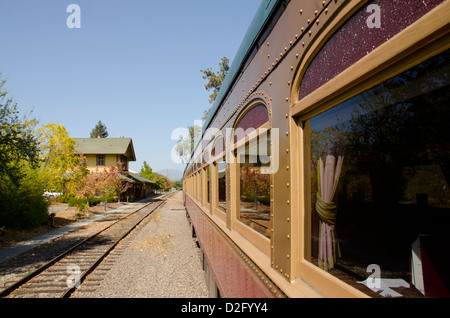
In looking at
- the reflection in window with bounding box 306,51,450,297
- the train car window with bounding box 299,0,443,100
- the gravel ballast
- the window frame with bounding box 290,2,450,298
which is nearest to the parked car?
the gravel ballast

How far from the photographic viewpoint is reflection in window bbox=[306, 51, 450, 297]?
1326 mm

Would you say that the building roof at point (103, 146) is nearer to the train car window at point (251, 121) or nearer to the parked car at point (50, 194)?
the parked car at point (50, 194)

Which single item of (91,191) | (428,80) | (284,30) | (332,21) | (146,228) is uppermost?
(284,30)

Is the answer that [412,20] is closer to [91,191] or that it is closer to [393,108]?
[393,108]

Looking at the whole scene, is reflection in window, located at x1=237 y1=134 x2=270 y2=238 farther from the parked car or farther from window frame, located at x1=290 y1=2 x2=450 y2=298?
the parked car

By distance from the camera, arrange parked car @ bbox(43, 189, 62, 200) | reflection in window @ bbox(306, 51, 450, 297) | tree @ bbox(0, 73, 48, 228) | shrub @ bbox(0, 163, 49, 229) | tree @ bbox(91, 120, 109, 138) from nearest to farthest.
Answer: reflection in window @ bbox(306, 51, 450, 297)
tree @ bbox(0, 73, 48, 228)
shrub @ bbox(0, 163, 49, 229)
parked car @ bbox(43, 189, 62, 200)
tree @ bbox(91, 120, 109, 138)

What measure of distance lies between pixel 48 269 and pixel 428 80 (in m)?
7.79

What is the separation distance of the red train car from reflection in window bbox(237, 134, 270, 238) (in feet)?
0.05

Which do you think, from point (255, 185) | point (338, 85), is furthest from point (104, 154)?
point (338, 85)

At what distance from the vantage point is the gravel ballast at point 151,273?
5.07 m

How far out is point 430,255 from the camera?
1865 millimetres

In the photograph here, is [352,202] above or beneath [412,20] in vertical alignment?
beneath

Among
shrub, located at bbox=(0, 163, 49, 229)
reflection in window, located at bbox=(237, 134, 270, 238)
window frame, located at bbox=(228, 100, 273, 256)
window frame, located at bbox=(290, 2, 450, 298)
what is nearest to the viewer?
window frame, located at bbox=(290, 2, 450, 298)
